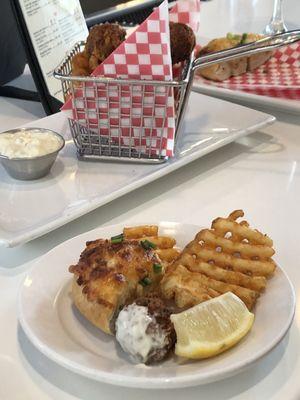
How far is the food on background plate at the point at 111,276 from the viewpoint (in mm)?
688

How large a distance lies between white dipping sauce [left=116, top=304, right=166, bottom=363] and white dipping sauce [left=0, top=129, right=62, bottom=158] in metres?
0.47

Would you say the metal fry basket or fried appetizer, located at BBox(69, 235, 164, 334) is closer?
fried appetizer, located at BBox(69, 235, 164, 334)

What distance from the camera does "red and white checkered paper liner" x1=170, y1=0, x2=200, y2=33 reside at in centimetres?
125

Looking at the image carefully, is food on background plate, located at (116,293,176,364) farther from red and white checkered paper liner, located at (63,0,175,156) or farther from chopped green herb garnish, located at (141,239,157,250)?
red and white checkered paper liner, located at (63,0,175,156)

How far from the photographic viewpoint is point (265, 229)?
37.7 inches

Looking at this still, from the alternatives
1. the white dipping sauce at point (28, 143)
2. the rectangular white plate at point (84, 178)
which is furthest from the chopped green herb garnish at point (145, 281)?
the white dipping sauce at point (28, 143)

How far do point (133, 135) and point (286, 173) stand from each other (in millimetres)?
288

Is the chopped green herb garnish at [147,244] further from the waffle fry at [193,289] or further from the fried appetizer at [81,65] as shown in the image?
the fried appetizer at [81,65]

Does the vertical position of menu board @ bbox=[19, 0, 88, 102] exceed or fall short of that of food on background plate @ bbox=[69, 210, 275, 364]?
it falls short

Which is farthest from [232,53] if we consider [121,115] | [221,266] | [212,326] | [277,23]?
[277,23]

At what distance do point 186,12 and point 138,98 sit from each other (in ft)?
0.90

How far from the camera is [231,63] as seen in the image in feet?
5.07

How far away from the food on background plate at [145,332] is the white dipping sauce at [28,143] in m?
0.47

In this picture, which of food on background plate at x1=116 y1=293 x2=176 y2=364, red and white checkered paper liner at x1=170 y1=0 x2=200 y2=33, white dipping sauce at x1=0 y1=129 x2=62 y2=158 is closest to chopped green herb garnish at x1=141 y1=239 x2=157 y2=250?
food on background plate at x1=116 y1=293 x2=176 y2=364
